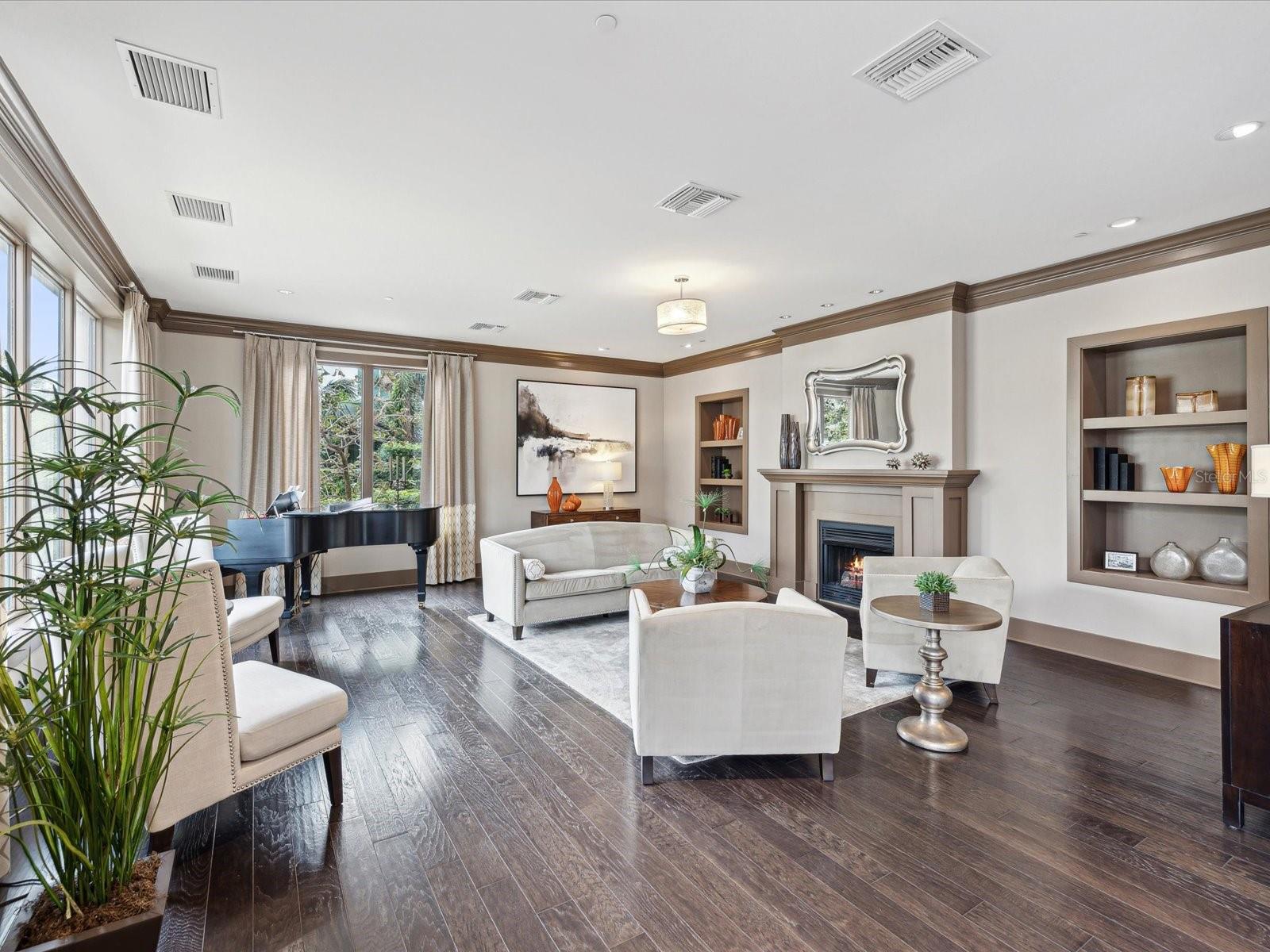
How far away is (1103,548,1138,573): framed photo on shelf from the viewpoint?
432 centimetres

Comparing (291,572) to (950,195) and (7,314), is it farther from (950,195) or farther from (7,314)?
(950,195)

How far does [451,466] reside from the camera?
23.7 ft

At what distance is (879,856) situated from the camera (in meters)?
2.22

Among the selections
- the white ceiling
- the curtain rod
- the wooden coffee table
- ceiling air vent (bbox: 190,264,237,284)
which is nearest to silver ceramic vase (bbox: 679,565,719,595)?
the wooden coffee table

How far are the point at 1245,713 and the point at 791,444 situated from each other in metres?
4.30

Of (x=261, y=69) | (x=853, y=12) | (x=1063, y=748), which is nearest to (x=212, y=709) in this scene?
(x=261, y=69)

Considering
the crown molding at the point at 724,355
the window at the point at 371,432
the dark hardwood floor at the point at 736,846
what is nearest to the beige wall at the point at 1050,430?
the dark hardwood floor at the point at 736,846

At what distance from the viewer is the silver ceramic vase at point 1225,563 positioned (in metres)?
3.78

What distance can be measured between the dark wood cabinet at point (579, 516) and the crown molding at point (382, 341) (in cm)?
184

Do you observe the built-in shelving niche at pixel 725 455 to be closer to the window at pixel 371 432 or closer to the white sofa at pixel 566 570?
the white sofa at pixel 566 570

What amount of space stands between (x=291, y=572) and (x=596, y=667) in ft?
10.0

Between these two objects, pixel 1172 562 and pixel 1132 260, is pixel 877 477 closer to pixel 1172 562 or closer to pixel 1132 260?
pixel 1172 562

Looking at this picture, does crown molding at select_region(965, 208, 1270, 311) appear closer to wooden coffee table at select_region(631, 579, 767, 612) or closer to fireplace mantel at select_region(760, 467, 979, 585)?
fireplace mantel at select_region(760, 467, 979, 585)

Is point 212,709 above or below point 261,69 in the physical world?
below
